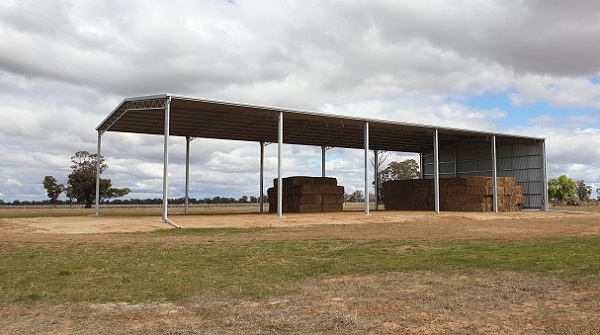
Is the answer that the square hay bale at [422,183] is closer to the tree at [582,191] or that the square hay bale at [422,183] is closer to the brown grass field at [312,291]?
the brown grass field at [312,291]

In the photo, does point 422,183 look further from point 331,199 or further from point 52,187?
point 52,187

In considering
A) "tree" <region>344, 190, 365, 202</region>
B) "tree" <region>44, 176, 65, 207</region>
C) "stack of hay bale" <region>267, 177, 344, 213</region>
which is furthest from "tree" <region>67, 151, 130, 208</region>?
"tree" <region>344, 190, 365, 202</region>

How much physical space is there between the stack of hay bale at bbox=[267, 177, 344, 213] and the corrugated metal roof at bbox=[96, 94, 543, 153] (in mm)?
4918

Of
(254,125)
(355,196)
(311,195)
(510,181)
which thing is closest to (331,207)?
(311,195)

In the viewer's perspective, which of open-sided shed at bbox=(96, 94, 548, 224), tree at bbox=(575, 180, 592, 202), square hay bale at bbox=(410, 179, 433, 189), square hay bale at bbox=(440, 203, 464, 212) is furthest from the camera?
tree at bbox=(575, 180, 592, 202)

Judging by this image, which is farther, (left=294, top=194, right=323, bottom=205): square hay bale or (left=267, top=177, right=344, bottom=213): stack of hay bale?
(left=267, top=177, right=344, bottom=213): stack of hay bale

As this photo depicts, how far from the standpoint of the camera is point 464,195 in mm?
45125

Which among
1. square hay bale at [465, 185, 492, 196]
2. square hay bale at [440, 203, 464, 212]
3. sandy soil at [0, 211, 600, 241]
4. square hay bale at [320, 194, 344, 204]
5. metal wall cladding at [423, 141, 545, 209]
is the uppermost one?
metal wall cladding at [423, 141, 545, 209]

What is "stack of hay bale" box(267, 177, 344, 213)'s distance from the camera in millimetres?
41781

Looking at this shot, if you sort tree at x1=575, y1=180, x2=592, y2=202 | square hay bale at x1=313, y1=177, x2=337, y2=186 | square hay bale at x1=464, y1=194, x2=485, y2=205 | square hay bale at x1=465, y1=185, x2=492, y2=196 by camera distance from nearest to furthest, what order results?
square hay bale at x1=313, y1=177, x2=337, y2=186 → square hay bale at x1=465, y1=185, x2=492, y2=196 → square hay bale at x1=464, y1=194, x2=485, y2=205 → tree at x1=575, y1=180, x2=592, y2=202

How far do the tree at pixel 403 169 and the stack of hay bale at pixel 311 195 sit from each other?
5028cm

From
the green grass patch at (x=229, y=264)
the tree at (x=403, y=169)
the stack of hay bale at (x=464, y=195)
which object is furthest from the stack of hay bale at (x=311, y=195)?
the tree at (x=403, y=169)

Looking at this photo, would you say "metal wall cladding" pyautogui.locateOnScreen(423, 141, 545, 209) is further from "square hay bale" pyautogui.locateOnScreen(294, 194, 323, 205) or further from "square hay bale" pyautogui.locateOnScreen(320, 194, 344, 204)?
"square hay bale" pyautogui.locateOnScreen(294, 194, 323, 205)

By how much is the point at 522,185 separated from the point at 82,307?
50474mm
